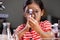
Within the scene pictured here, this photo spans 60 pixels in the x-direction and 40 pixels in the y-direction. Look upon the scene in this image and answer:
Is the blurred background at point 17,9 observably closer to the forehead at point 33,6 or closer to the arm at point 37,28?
the forehead at point 33,6

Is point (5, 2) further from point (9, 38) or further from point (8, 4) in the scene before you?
point (9, 38)

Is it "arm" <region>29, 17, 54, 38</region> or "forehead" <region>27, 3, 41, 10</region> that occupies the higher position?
"forehead" <region>27, 3, 41, 10</region>

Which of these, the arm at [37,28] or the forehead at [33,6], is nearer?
the arm at [37,28]

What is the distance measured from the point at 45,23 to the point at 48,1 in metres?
0.26

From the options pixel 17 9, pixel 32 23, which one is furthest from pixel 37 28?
pixel 17 9

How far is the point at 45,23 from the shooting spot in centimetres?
57

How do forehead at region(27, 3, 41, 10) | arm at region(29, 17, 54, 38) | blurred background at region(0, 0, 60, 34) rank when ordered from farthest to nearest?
blurred background at region(0, 0, 60, 34)
forehead at region(27, 3, 41, 10)
arm at region(29, 17, 54, 38)

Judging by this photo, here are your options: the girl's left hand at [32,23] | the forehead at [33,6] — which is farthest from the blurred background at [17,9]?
the girl's left hand at [32,23]

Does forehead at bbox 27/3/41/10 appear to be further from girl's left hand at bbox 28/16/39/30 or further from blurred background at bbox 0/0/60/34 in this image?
blurred background at bbox 0/0/60/34

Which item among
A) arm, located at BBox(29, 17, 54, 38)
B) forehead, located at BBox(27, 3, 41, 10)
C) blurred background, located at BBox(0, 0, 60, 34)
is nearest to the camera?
arm, located at BBox(29, 17, 54, 38)

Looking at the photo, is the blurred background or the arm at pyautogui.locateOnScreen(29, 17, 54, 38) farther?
the blurred background

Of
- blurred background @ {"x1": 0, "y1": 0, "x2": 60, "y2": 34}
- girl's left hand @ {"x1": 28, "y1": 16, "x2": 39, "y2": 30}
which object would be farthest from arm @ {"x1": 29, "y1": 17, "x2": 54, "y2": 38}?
blurred background @ {"x1": 0, "y1": 0, "x2": 60, "y2": 34}

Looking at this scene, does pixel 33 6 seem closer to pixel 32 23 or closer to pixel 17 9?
pixel 32 23

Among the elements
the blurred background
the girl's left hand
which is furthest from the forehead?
the blurred background
